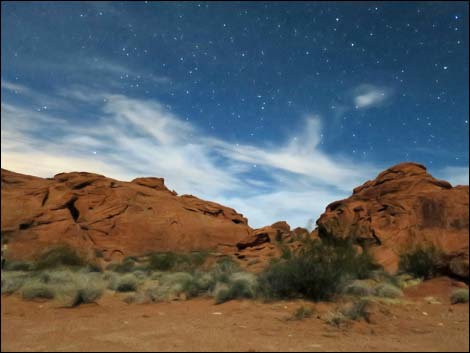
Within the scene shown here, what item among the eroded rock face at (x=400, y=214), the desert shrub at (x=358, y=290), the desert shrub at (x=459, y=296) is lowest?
the desert shrub at (x=358, y=290)

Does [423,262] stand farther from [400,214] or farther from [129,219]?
[129,219]

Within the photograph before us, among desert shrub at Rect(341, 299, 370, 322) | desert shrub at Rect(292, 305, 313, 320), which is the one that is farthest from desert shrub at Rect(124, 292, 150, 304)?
desert shrub at Rect(341, 299, 370, 322)

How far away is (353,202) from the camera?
119 feet

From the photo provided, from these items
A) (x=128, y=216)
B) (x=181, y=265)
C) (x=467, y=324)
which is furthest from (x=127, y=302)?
(x=128, y=216)

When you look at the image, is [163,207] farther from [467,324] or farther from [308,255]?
[467,324]

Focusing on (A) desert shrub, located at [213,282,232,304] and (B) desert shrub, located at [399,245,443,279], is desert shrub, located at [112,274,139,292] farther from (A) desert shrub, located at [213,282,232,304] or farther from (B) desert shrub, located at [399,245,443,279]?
(B) desert shrub, located at [399,245,443,279]

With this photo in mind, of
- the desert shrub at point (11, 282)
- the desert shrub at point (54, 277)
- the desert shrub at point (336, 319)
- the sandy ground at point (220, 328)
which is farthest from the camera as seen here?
the desert shrub at point (54, 277)

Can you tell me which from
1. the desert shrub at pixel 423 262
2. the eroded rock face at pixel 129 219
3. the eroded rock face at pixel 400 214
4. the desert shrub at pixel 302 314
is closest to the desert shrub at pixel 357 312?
the desert shrub at pixel 302 314

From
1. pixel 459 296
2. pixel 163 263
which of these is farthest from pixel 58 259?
pixel 459 296

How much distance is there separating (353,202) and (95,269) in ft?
75.2

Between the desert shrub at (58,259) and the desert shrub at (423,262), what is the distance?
16.9 metres

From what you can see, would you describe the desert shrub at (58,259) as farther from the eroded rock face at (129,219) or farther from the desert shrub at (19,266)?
the eroded rock face at (129,219)

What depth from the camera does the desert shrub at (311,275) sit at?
13.5 metres

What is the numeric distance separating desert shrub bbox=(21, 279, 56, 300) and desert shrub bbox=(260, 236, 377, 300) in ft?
22.9
